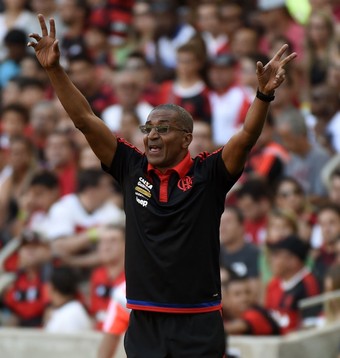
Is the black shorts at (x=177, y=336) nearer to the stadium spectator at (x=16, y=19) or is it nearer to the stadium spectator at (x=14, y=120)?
the stadium spectator at (x=14, y=120)

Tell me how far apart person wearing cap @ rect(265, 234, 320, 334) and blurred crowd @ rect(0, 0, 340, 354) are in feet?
0.04

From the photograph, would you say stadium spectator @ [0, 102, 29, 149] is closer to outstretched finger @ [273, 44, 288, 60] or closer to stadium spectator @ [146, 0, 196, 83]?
stadium spectator @ [146, 0, 196, 83]

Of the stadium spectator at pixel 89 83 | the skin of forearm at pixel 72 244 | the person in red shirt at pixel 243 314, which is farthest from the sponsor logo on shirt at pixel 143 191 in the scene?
the stadium spectator at pixel 89 83

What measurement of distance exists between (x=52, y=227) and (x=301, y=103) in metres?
3.18

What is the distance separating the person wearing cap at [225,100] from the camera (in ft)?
41.3

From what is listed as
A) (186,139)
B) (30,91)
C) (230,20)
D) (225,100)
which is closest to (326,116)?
(225,100)

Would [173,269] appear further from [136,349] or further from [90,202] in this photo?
[90,202]

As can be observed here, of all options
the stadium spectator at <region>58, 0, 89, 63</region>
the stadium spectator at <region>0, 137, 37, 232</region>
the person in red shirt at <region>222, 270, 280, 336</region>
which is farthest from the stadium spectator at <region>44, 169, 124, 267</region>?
the stadium spectator at <region>58, 0, 89, 63</region>

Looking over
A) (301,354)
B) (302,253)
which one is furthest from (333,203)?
(301,354)

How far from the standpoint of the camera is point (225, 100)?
1273 centimetres

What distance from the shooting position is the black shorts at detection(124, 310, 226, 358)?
19.5 ft

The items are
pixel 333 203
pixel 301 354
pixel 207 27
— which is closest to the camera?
pixel 301 354

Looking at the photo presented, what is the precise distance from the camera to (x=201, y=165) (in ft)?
20.2

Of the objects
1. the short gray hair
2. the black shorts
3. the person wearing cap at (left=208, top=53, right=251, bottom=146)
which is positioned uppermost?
the person wearing cap at (left=208, top=53, right=251, bottom=146)
